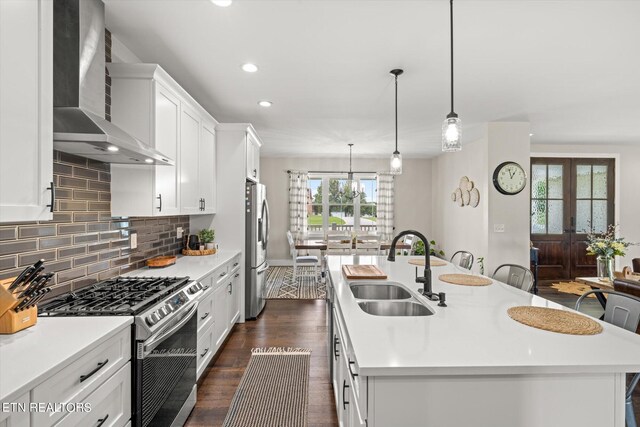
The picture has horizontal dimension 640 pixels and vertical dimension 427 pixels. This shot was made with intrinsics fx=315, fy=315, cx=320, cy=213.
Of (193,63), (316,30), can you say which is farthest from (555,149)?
(193,63)

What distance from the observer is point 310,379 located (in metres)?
2.58

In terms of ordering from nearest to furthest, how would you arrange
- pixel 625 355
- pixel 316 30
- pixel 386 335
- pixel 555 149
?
pixel 625 355 < pixel 386 335 < pixel 316 30 < pixel 555 149

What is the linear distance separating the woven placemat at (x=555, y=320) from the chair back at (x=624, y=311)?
0.30 m

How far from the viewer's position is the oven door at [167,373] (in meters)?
1.51

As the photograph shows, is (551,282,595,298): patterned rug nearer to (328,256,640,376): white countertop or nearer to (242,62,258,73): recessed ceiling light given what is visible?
(328,256,640,376): white countertop

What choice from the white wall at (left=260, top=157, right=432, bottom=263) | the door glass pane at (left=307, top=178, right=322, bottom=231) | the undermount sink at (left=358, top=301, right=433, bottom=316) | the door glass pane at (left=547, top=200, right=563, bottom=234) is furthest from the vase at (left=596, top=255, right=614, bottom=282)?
the door glass pane at (left=307, top=178, right=322, bottom=231)

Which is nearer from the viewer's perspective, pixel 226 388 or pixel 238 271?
pixel 226 388

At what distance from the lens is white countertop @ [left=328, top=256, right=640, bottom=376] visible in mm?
1027

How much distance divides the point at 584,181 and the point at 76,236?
7.71 meters

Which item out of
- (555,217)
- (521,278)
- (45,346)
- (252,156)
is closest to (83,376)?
(45,346)

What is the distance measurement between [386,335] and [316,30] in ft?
6.42

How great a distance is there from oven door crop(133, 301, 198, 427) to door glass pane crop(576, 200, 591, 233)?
22.7 ft

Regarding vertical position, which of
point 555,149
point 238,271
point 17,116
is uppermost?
point 555,149

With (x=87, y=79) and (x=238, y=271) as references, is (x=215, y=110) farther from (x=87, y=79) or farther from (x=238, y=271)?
(x=87, y=79)
